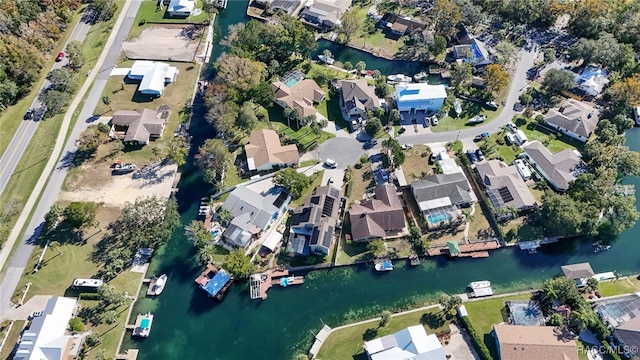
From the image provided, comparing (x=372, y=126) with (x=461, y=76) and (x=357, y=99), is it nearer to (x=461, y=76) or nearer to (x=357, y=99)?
(x=357, y=99)

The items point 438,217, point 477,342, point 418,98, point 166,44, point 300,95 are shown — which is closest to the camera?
point 477,342

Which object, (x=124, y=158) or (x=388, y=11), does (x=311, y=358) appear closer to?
(x=124, y=158)

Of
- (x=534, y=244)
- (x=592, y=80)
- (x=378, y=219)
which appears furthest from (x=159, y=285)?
(x=592, y=80)

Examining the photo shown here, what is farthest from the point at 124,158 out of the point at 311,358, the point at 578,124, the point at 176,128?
the point at 578,124

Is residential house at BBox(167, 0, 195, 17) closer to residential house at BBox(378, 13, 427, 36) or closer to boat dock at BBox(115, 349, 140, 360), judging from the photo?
residential house at BBox(378, 13, 427, 36)

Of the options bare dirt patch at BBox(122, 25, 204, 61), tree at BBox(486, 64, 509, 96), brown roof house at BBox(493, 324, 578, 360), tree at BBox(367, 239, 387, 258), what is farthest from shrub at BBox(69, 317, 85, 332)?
tree at BBox(486, 64, 509, 96)
